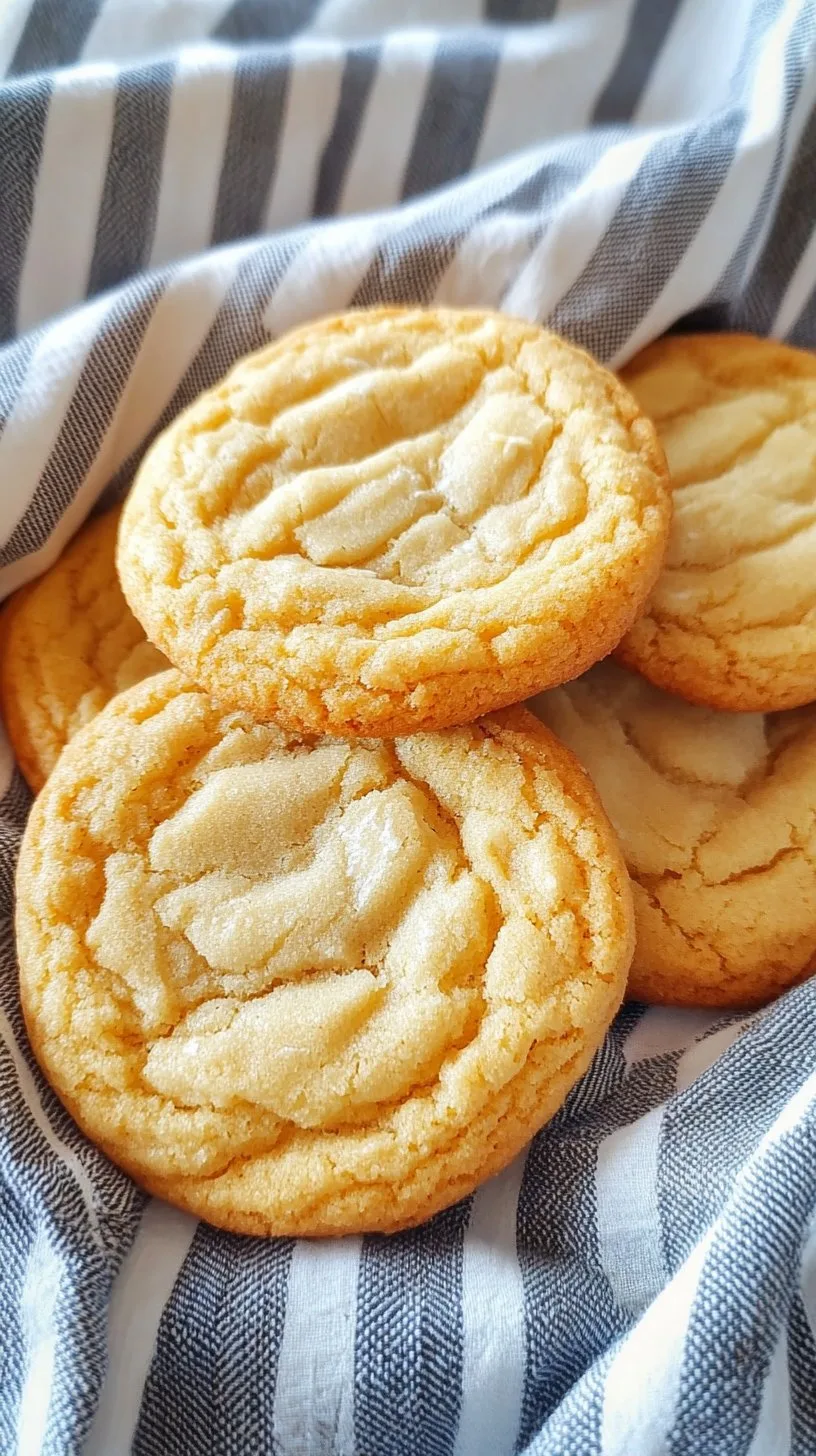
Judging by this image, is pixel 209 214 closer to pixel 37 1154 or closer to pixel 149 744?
pixel 149 744

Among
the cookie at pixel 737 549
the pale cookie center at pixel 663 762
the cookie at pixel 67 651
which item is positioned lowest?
the cookie at pixel 67 651

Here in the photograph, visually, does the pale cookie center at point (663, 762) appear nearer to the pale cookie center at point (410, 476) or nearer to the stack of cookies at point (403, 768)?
the stack of cookies at point (403, 768)

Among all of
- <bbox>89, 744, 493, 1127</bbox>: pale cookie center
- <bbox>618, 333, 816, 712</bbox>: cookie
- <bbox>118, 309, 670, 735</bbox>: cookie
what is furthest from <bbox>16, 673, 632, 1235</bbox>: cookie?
<bbox>618, 333, 816, 712</bbox>: cookie

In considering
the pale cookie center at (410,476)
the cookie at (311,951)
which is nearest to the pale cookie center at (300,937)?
the cookie at (311,951)

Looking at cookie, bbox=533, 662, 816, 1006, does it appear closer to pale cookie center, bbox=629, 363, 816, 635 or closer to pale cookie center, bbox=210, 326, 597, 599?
pale cookie center, bbox=629, 363, 816, 635

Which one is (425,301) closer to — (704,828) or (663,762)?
(663,762)

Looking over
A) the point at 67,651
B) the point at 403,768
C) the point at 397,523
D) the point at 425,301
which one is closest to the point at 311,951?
the point at 403,768

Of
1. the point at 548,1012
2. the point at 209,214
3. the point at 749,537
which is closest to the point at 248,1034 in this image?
the point at 548,1012
